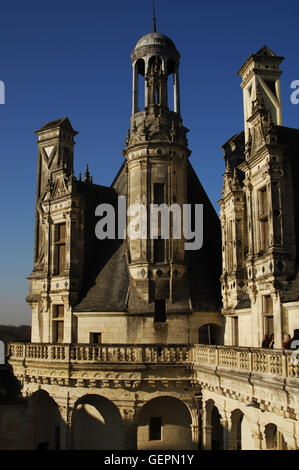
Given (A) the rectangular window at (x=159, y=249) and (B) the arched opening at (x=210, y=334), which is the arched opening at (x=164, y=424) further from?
(A) the rectangular window at (x=159, y=249)

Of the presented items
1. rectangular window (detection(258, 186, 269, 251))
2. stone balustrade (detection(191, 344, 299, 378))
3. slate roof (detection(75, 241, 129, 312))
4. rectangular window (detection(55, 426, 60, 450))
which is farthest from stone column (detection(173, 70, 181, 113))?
rectangular window (detection(55, 426, 60, 450))

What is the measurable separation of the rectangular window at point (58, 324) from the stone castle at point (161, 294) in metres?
0.10

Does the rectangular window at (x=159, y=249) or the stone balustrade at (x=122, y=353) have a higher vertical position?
the rectangular window at (x=159, y=249)

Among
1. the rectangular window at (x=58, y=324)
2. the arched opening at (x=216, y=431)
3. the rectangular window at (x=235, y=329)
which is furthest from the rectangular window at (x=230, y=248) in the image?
the rectangular window at (x=58, y=324)

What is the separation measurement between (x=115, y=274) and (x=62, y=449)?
9946 millimetres

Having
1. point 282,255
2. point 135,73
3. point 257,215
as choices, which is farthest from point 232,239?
point 135,73

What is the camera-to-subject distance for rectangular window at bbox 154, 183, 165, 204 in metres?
30.5

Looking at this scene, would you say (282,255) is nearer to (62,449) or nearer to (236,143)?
(236,143)

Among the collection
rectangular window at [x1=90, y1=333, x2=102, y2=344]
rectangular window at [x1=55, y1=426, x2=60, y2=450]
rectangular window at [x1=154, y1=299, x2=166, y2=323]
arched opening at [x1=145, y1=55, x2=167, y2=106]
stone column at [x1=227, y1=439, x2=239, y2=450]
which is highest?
arched opening at [x1=145, y1=55, x2=167, y2=106]

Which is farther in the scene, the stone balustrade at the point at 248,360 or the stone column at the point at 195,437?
the stone column at the point at 195,437

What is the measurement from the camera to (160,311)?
29328mm

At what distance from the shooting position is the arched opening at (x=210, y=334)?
29.6 m

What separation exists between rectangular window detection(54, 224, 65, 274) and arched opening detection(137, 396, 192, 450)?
9911mm

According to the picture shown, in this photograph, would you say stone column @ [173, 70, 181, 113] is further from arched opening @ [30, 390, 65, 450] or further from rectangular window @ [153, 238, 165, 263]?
arched opening @ [30, 390, 65, 450]
